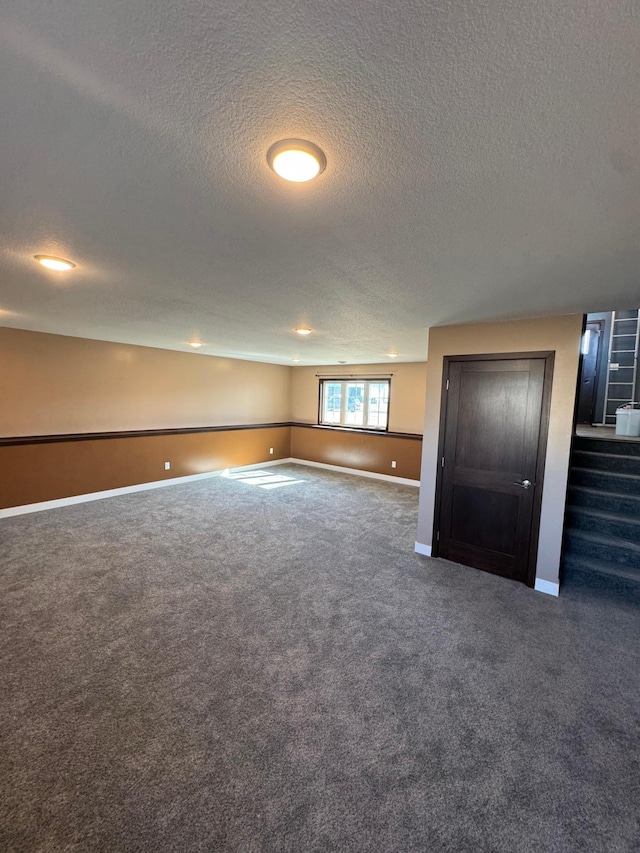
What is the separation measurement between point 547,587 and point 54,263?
14.4ft

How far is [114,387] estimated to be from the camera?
5469 millimetres

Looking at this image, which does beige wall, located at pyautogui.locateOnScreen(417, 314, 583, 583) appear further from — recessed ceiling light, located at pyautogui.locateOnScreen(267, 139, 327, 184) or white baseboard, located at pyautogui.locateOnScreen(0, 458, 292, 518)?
white baseboard, located at pyautogui.locateOnScreen(0, 458, 292, 518)

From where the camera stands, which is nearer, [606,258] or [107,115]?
[107,115]

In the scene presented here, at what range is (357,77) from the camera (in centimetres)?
80

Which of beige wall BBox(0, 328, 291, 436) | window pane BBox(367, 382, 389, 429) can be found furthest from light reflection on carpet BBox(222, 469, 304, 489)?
window pane BBox(367, 382, 389, 429)

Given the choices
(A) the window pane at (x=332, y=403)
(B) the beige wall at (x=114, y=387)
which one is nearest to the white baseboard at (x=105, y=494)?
(B) the beige wall at (x=114, y=387)

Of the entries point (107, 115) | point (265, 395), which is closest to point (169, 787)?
point (107, 115)

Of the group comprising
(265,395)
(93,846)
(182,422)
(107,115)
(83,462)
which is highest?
(107,115)

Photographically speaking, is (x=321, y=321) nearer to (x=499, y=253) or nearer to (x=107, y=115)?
(x=499, y=253)

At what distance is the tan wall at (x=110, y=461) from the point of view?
14.8 feet

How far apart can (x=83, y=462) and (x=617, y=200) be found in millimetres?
6055

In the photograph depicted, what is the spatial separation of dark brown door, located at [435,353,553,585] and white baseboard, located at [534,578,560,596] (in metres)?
0.06

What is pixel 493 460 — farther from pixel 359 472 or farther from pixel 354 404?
pixel 354 404

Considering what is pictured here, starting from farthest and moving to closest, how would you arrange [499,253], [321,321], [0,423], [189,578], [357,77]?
[0,423], [321,321], [189,578], [499,253], [357,77]
